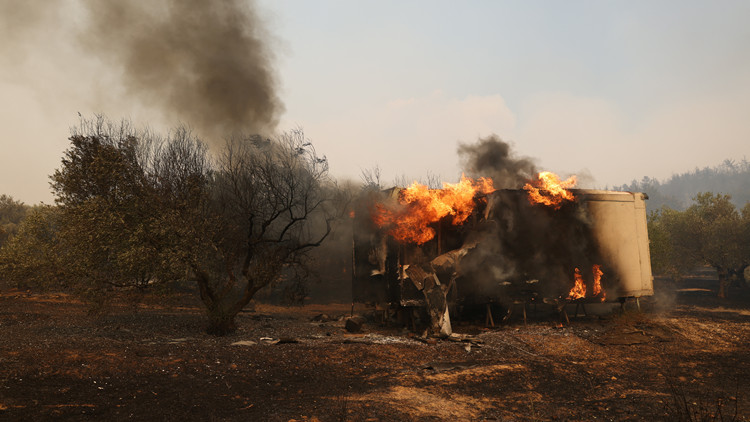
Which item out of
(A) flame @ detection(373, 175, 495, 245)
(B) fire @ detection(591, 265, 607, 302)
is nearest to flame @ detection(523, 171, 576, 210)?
(A) flame @ detection(373, 175, 495, 245)

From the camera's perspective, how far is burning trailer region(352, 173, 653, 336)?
61.9ft

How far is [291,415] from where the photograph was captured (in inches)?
320

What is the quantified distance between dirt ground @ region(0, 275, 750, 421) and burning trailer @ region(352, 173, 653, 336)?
5.51 feet

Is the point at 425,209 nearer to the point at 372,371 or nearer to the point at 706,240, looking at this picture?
the point at 372,371

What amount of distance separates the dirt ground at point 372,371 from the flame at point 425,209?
4.50m

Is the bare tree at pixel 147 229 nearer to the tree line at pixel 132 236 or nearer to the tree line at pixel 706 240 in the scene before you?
the tree line at pixel 132 236

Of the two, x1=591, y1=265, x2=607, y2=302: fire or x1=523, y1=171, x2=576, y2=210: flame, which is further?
x1=591, y1=265, x2=607, y2=302: fire

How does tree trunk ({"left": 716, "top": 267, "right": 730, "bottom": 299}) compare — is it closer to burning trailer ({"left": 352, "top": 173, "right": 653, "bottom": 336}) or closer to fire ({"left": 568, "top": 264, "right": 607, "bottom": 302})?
burning trailer ({"left": 352, "top": 173, "right": 653, "bottom": 336})

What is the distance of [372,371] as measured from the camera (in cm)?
1197

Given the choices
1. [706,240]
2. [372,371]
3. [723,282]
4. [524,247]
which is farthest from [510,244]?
[723,282]

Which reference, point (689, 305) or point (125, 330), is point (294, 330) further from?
point (689, 305)

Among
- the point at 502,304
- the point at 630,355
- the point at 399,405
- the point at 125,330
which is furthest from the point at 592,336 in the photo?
the point at 125,330

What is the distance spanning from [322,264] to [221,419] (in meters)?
30.1

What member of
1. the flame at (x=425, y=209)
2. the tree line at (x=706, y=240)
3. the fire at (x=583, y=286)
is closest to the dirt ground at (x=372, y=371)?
the fire at (x=583, y=286)
